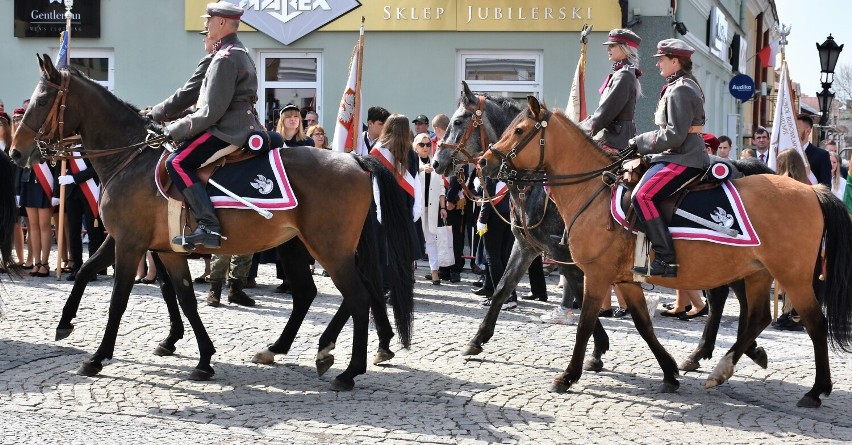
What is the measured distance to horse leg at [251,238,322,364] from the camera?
946cm

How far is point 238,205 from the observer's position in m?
8.79

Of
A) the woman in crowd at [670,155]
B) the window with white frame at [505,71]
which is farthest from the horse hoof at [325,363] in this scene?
the window with white frame at [505,71]

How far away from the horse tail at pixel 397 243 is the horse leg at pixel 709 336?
2.33m

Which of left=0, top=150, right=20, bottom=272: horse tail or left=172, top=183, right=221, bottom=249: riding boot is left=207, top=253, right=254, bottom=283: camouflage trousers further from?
left=172, top=183, right=221, bottom=249: riding boot

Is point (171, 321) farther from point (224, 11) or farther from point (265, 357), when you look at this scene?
point (224, 11)

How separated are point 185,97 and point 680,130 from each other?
3.89 meters

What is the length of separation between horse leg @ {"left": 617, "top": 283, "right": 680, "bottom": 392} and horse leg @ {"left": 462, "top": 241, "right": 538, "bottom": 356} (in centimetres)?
146

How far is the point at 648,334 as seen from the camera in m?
8.77

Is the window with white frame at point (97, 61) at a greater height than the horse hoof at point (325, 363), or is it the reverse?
the window with white frame at point (97, 61)

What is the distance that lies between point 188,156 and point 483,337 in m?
2.97

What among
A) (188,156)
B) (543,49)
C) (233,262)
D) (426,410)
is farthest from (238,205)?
(543,49)

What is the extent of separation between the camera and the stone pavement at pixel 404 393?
713cm

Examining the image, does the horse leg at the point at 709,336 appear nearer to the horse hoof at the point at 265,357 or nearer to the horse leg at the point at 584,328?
the horse leg at the point at 584,328

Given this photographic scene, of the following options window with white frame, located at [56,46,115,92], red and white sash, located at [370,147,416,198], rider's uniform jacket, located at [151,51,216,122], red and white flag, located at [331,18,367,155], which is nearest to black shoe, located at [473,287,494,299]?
red and white sash, located at [370,147,416,198]
